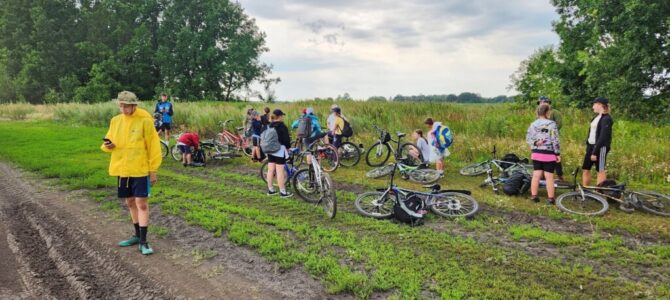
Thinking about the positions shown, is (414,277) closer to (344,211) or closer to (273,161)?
(344,211)

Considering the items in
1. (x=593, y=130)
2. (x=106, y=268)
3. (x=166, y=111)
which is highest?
(x=166, y=111)

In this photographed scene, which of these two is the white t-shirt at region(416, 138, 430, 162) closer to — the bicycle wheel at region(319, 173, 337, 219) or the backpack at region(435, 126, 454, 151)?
the backpack at region(435, 126, 454, 151)

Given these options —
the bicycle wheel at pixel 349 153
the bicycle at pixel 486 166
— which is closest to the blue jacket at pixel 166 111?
the bicycle wheel at pixel 349 153

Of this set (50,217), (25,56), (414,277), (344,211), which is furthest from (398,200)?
(25,56)

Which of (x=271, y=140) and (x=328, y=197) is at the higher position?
(x=271, y=140)

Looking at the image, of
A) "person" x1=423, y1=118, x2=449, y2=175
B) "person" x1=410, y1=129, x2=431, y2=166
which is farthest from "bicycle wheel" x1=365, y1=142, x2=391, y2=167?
"person" x1=423, y1=118, x2=449, y2=175

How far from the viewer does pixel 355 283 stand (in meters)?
4.23

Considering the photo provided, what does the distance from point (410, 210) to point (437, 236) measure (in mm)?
822

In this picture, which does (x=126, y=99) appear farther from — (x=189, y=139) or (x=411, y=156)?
(x=189, y=139)

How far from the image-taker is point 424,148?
404 inches

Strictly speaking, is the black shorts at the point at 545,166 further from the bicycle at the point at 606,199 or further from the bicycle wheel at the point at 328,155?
the bicycle wheel at the point at 328,155

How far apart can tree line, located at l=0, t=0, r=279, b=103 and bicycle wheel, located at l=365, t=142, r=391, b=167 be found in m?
34.0

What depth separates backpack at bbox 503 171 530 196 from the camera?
319 inches

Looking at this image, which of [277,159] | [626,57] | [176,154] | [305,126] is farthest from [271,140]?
[626,57]
